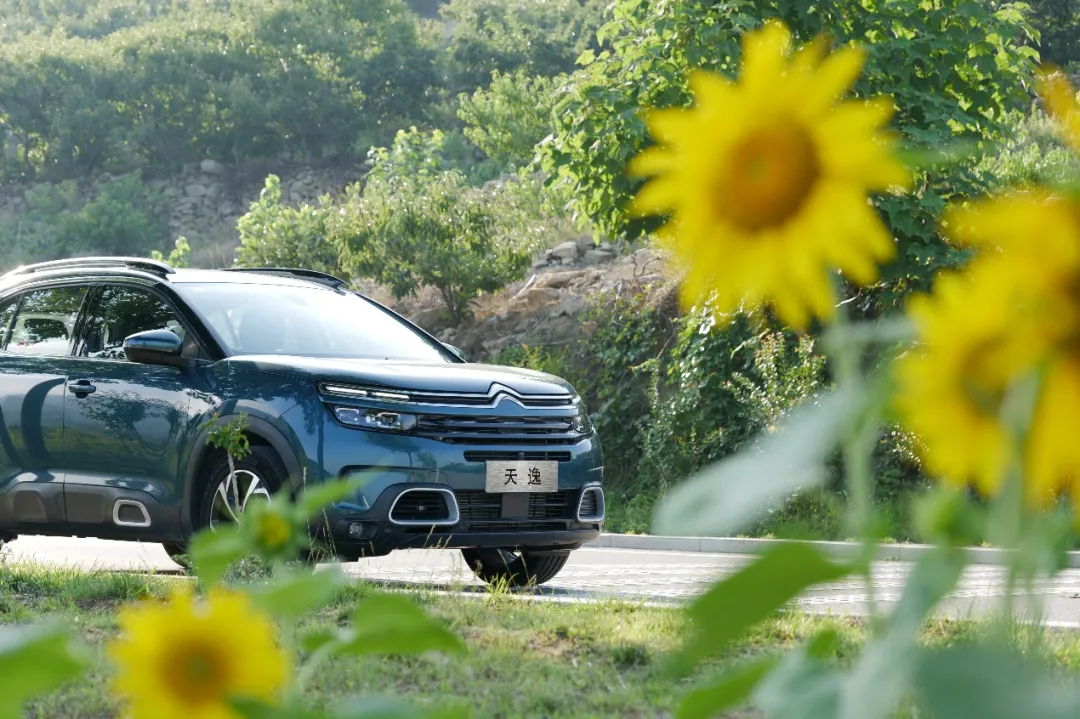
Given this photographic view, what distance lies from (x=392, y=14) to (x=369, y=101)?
6059 mm

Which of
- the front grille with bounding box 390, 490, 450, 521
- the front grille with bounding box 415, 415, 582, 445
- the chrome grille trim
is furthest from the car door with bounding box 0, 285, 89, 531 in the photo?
the front grille with bounding box 415, 415, 582, 445

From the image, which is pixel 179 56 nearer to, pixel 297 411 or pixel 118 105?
pixel 118 105

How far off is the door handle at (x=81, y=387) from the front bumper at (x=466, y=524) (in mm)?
1746

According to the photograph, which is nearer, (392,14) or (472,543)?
(472,543)

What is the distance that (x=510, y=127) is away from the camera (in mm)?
39031

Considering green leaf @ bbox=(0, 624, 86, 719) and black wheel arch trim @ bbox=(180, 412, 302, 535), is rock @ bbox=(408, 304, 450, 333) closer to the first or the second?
black wheel arch trim @ bbox=(180, 412, 302, 535)

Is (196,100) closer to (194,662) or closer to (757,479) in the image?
(194,662)

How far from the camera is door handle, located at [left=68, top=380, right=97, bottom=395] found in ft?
25.0

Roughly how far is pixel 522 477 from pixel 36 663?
19.7ft

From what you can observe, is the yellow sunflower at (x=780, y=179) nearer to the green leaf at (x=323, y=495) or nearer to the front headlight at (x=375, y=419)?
the green leaf at (x=323, y=495)

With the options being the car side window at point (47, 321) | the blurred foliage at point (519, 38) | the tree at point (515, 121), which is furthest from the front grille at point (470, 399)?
the blurred foliage at point (519, 38)

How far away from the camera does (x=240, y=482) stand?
7070 mm

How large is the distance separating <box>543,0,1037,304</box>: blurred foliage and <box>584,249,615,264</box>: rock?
6877mm

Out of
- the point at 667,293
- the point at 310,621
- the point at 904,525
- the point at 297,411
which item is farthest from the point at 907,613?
the point at 667,293
